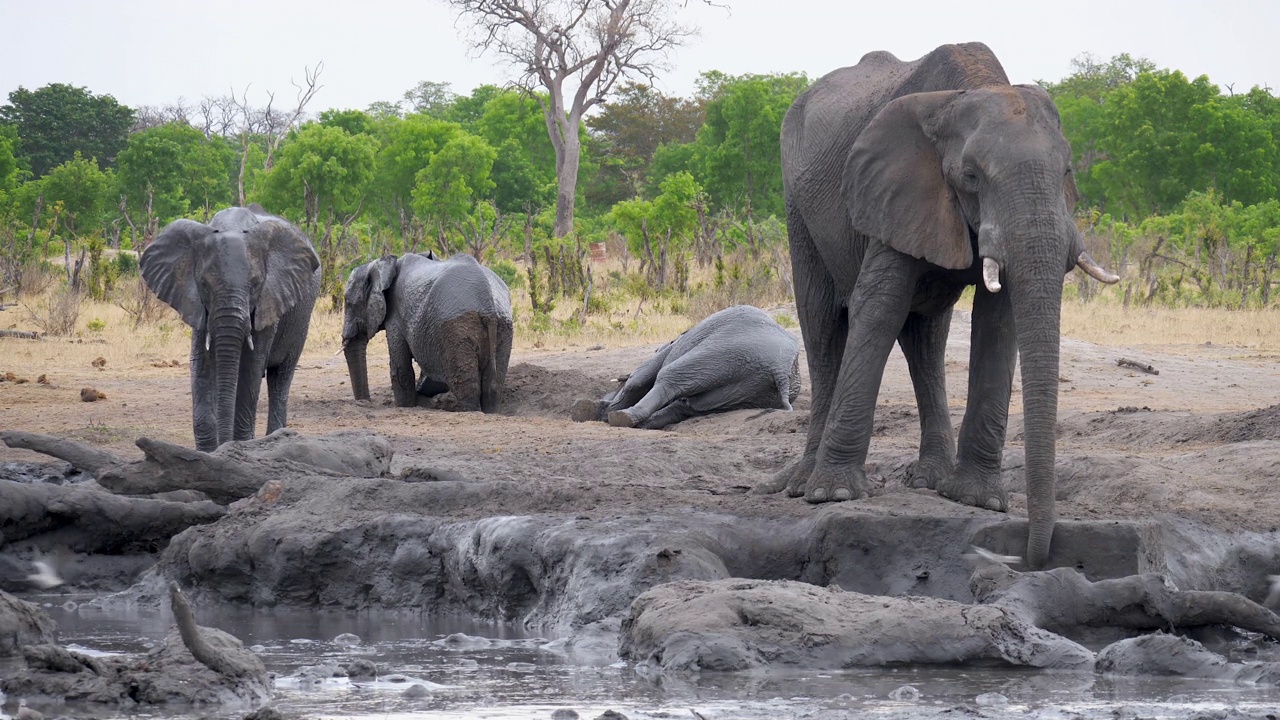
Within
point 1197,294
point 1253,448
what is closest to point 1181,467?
point 1253,448

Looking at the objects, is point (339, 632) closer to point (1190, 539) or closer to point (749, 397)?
point (1190, 539)

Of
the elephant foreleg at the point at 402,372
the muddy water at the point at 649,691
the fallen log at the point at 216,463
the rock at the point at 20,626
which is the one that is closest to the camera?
the muddy water at the point at 649,691

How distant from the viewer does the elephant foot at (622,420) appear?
1188 cm

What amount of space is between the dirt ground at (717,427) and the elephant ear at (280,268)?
116 cm

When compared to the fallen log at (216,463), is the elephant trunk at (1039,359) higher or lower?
higher

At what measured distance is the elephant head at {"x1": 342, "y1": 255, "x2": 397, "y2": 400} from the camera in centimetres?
1415

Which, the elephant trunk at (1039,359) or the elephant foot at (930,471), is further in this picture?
the elephant foot at (930,471)

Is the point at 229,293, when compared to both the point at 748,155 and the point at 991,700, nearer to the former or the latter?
the point at 991,700

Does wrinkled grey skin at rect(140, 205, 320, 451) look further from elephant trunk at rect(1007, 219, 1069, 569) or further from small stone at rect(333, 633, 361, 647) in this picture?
elephant trunk at rect(1007, 219, 1069, 569)

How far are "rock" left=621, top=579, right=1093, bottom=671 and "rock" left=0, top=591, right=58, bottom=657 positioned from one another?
2.00m

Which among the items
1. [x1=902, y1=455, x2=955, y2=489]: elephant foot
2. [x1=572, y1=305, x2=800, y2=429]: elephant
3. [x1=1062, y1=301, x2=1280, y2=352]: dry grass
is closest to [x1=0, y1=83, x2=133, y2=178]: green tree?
[x1=1062, y1=301, x2=1280, y2=352]: dry grass

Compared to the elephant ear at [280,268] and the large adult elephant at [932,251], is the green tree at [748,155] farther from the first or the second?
the large adult elephant at [932,251]

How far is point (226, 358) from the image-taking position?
9.16 m

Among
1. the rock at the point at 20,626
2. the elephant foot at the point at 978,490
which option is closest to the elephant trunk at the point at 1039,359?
the elephant foot at the point at 978,490
